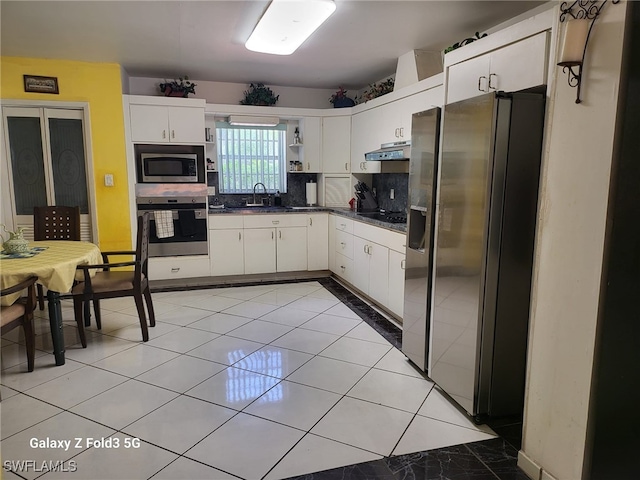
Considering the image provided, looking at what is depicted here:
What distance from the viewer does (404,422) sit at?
2195 millimetres

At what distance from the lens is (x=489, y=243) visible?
2059mm

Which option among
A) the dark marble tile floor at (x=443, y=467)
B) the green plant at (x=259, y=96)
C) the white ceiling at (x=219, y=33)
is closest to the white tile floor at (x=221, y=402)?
the dark marble tile floor at (x=443, y=467)

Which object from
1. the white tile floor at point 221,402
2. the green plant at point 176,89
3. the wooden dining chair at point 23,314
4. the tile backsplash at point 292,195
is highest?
the green plant at point 176,89

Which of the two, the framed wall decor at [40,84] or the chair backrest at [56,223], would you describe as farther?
the framed wall decor at [40,84]

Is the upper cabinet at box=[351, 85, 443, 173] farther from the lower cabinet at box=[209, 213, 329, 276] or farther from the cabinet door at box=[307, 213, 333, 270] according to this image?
the lower cabinet at box=[209, 213, 329, 276]

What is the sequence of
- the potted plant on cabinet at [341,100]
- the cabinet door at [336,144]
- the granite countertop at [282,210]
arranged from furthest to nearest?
the potted plant on cabinet at [341,100] → the cabinet door at [336,144] → the granite countertop at [282,210]

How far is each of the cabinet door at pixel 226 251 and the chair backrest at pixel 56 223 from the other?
147cm

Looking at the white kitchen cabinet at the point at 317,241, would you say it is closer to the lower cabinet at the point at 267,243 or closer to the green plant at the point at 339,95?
the lower cabinet at the point at 267,243

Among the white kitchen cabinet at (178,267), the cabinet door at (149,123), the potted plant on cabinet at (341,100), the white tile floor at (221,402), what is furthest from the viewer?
the potted plant on cabinet at (341,100)

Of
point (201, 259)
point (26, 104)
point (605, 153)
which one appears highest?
point (26, 104)

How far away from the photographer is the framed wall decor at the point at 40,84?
4195 mm

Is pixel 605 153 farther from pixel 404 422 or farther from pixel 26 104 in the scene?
pixel 26 104

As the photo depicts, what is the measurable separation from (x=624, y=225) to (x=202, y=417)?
7.06ft

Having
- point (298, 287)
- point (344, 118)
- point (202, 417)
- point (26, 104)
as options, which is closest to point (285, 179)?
point (344, 118)
